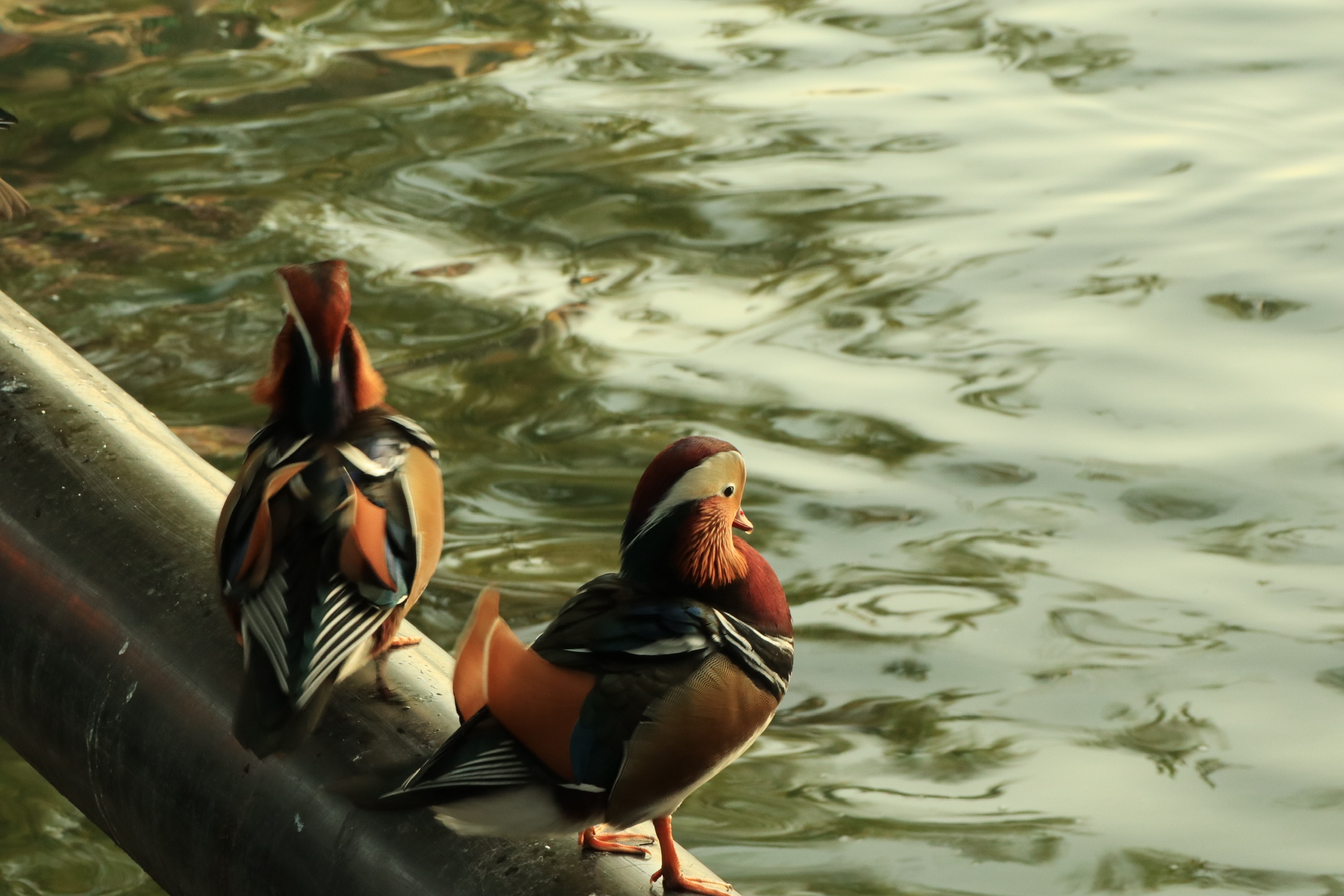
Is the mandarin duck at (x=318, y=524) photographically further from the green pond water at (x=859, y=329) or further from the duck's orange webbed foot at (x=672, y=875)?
the green pond water at (x=859, y=329)

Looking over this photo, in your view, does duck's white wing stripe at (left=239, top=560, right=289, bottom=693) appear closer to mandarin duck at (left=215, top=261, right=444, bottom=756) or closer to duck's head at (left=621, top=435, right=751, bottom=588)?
mandarin duck at (left=215, top=261, right=444, bottom=756)

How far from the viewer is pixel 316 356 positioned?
160 centimetres

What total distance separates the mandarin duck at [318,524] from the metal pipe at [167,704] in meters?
0.06

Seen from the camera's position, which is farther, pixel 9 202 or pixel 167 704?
pixel 9 202

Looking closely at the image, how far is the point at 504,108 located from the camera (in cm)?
519

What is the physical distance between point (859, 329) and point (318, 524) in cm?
271

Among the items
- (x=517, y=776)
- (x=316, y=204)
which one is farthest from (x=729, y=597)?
(x=316, y=204)

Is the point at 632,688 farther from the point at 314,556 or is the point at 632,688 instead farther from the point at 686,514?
the point at 314,556

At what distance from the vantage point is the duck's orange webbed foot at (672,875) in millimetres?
1364

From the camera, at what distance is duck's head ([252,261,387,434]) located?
159 cm

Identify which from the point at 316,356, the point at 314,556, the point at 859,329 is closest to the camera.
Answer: the point at 314,556

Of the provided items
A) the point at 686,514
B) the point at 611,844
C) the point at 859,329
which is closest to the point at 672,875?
the point at 611,844

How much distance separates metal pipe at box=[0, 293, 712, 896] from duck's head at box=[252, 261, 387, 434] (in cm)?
19

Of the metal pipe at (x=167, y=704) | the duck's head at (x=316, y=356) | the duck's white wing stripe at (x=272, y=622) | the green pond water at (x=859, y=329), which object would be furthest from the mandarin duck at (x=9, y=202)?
the duck's white wing stripe at (x=272, y=622)
